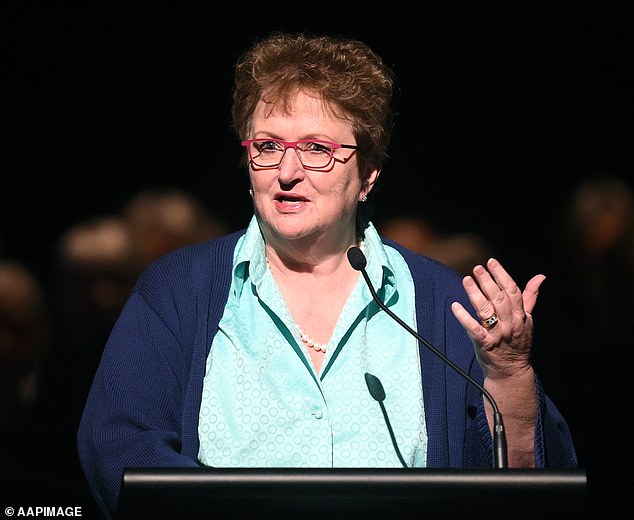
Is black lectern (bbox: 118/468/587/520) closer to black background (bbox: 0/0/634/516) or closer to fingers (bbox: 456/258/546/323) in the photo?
fingers (bbox: 456/258/546/323)

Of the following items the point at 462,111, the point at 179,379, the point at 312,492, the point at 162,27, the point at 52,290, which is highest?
the point at 162,27

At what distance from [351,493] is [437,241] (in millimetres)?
2079

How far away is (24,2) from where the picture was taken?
3316 mm

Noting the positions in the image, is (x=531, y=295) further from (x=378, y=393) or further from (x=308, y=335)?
(x=308, y=335)

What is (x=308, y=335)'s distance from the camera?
7.08 ft

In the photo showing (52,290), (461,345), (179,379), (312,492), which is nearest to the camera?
(312,492)

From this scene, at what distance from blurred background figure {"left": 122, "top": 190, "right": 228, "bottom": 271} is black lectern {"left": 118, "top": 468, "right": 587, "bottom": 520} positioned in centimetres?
200

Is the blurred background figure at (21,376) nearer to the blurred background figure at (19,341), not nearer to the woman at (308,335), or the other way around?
the blurred background figure at (19,341)

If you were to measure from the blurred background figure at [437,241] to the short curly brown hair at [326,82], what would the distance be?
114cm

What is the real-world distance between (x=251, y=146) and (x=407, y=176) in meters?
1.35

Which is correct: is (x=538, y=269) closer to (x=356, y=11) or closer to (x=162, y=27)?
(x=356, y=11)

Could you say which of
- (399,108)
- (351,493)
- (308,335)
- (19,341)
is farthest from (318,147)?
(19,341)

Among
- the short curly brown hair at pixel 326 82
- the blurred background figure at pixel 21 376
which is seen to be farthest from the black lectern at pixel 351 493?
the blurred background figure at pixel 21 376

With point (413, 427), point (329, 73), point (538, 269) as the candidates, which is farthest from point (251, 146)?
point (538, 269)
